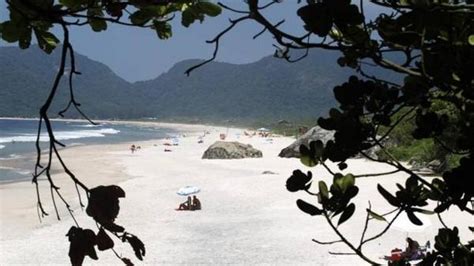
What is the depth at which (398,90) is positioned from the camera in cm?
123

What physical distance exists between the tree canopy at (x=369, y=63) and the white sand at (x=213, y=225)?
31.6 feet

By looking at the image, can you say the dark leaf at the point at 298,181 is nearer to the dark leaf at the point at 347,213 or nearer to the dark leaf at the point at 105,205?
the dark leaf at the point at 347,213

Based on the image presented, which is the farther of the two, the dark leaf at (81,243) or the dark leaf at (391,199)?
the dark leaf at (391,199)

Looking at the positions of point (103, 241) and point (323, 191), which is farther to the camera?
point (323, 191)

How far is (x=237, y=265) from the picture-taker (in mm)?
10562

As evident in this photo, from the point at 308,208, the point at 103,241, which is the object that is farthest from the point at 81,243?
the point at 308,208

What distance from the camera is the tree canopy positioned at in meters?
0.94

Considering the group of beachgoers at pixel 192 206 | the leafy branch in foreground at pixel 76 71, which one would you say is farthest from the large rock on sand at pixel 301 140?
the leafy branch in foreground at pixel 76 71

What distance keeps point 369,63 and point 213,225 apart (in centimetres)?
1351

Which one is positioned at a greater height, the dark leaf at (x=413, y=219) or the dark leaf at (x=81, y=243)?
the dark leaf at (x=413, y=219)

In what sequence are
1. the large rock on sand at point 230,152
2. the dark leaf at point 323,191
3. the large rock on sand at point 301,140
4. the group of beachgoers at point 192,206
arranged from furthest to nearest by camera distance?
the large rock on sand at point 230,152
the large rock on sand at point 301,140
the group of beachgoers at point 192,206
the dark leaf at point 323,191

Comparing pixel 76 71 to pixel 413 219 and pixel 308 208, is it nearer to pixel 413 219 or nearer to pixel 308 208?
pixel 308 208

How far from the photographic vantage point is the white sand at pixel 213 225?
1129 cm

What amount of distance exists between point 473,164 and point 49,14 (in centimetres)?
80
